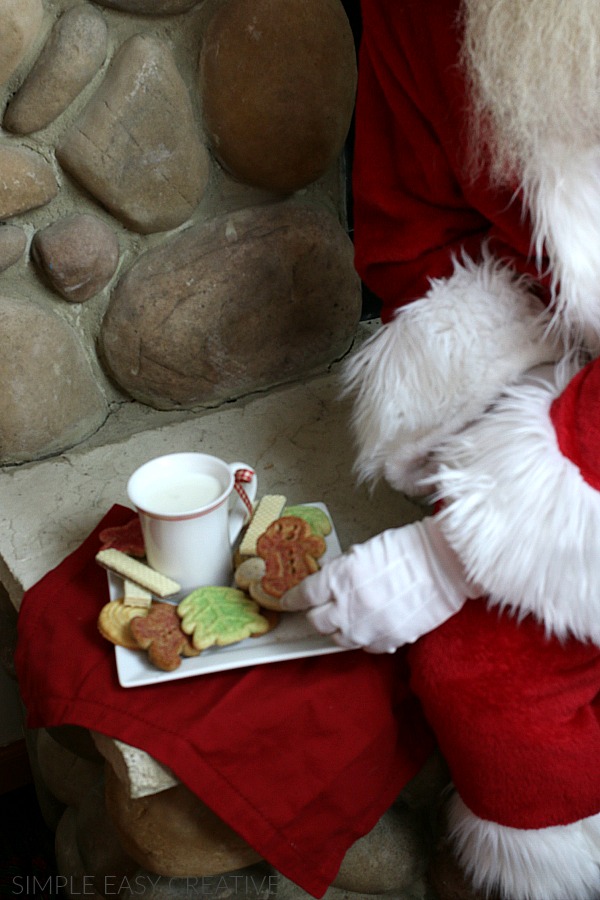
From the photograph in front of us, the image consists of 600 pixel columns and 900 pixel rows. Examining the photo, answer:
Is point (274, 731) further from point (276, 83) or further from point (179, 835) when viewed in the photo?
point (276, 83)

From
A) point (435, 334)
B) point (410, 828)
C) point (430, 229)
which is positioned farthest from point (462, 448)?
point (410, 828)

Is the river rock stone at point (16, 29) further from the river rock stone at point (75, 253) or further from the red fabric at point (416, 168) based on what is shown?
the red fabric at point (416, 168)

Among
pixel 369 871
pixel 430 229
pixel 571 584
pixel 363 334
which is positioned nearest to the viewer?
pixel 571 584

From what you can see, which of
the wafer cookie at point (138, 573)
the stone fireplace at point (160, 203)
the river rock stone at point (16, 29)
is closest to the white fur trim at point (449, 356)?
the wafer cookie at point (138, 573)

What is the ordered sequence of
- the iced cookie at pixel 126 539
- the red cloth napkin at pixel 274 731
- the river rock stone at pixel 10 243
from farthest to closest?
the river rock stone at pixel 10 243 < the iced cookie at pixel 126 539 < the red cloth napkin at pixel 274 731

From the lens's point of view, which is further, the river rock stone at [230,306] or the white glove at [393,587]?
the river rock stone at [230,306]

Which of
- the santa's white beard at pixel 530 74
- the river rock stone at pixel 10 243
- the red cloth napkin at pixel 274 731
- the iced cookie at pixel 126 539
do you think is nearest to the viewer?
the santa's white beard at pixel 530 74

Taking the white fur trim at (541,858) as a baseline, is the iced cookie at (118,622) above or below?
above

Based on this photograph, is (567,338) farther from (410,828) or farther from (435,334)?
(410,828)
